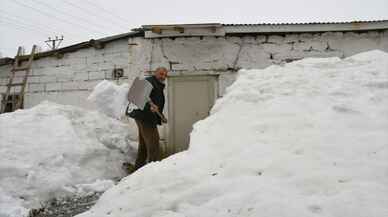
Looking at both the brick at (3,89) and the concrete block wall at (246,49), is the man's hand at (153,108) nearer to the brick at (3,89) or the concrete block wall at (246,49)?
the concrete block wall at (246,49)

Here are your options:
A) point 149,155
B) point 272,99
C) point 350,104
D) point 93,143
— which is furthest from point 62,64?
point 350,104

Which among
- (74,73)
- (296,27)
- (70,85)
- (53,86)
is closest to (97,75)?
(74,73)

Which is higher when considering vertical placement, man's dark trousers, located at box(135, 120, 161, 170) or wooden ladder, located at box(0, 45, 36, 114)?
wooden ladder, located at box(0, 45, 36, 114)

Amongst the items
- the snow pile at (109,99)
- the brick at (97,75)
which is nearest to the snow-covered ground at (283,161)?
the snow pile at (109,99)

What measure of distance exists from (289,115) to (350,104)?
59cm

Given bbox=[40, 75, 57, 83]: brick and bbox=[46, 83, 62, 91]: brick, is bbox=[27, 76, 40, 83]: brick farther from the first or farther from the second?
bbox=[46, 83, 62, 91]: brick

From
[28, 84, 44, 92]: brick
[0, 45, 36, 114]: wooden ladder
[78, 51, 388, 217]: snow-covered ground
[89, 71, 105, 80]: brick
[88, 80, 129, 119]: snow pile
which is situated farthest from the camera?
[28, 84, 44, 92]: brick

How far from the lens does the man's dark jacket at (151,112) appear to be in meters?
5.82

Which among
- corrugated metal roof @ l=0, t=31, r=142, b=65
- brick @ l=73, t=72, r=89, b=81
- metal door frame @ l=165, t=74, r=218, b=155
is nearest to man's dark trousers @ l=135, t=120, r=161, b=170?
metal door frame @ l=165, t=74, r=218, b=155

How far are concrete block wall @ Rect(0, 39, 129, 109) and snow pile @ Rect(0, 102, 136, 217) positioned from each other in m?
1.83

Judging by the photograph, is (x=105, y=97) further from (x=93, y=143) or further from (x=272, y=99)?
(x=272, y=99)

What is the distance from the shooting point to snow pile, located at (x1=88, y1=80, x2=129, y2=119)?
7.78 m

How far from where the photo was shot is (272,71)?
528 cm

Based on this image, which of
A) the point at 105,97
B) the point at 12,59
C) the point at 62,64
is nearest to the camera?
the point at 105,97
